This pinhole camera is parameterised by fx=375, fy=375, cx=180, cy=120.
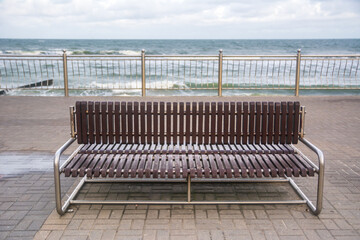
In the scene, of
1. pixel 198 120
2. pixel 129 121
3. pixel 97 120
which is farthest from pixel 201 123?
pixel 97 120

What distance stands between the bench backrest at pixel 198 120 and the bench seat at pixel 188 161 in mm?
102

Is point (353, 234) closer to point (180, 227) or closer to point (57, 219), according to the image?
point (180, 227)

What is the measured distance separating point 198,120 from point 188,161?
0.63 metres

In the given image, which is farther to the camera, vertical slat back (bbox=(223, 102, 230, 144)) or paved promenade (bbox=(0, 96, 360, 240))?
vertical slat back (bbox=(223, 102, 230, 144))

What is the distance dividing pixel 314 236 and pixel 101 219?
6.79 ft

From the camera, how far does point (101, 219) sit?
380 centimetres

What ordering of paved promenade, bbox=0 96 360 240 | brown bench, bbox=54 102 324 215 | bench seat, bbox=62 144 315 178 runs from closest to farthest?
1. paved promenade, bbox=0 96 360 240
2. bench seat, bbox=62 144 315 178
3. brown bench, bbox=54 102 324 215

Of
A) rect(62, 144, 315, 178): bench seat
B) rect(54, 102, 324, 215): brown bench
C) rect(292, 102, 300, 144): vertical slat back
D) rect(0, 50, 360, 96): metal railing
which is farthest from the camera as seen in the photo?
rect(0, 50, 360, 96): metal railing

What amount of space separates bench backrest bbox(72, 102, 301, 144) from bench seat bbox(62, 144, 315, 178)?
4.0 inches

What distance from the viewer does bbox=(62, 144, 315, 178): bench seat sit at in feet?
12.6

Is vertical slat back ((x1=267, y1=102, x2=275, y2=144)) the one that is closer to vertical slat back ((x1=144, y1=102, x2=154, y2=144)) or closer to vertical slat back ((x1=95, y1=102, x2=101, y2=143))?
vertical slat back ((x1=144, y1=102, x2=154, y2=144))

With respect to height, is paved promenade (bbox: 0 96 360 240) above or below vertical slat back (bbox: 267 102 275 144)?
below

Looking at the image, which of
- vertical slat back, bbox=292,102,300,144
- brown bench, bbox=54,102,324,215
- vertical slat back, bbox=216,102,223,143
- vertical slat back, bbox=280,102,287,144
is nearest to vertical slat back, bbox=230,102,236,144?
brown bench, bbox=54,102,324,215

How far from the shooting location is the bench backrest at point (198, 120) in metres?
4.47
